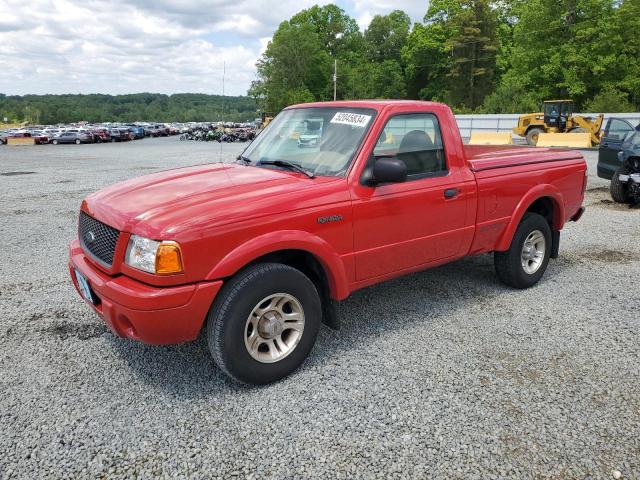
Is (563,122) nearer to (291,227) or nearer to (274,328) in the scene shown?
(291,227)

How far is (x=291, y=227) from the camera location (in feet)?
10.9

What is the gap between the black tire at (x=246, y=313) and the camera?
3.09 meters

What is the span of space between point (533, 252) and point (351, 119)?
8.45ft

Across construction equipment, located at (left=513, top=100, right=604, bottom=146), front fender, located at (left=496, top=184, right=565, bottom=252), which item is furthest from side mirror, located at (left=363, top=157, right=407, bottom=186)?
construction equipment, located at (left=513, top=100, right=604, bottom=146)

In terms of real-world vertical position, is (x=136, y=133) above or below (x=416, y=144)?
above

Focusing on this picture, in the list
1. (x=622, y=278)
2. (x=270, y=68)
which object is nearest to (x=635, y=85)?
(x=622, y=278)

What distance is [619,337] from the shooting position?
408cm

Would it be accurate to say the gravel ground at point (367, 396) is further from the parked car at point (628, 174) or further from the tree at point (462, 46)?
the tree at point (462, 46)

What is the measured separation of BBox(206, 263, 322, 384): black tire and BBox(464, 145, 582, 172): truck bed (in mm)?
2089

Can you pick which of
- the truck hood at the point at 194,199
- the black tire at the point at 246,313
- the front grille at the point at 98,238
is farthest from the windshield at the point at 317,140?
the front grille at the point at 98,238

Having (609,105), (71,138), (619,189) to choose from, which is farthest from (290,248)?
(71,138)

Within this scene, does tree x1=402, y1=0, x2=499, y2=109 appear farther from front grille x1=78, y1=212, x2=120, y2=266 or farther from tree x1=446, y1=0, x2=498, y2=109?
front grille x1=78, y1=212, x2=120, y2=266

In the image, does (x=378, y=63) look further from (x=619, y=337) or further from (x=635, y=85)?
(x=619, y=337)

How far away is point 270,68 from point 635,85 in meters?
50.3
